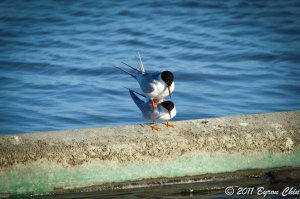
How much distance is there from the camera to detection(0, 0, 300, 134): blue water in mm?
8297

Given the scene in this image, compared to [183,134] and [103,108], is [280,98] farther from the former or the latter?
[183,134]

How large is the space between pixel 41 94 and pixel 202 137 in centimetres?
478

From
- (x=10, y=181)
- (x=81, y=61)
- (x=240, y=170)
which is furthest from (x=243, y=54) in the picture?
(x=10, y=181)

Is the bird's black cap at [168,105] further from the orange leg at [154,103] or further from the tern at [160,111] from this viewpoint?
the orange leg at [154,103]

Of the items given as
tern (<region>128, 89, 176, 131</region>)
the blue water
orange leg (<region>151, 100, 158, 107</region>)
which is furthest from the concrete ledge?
the blue water

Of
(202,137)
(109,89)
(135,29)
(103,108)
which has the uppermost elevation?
(135,29)

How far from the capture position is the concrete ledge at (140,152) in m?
4.46

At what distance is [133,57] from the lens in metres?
10.8

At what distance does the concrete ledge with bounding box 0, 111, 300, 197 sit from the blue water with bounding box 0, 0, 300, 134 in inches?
115

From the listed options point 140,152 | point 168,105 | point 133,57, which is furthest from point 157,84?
point 133,57

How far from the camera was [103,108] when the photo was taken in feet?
27.5

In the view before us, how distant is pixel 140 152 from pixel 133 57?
6295 millimetres

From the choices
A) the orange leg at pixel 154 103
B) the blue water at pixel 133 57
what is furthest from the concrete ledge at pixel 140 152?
the blue water at pixel 133 57

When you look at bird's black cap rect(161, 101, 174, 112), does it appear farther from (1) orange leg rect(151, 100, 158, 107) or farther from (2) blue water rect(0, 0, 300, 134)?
(2) blue water rect(0, 0, 300, 134)
